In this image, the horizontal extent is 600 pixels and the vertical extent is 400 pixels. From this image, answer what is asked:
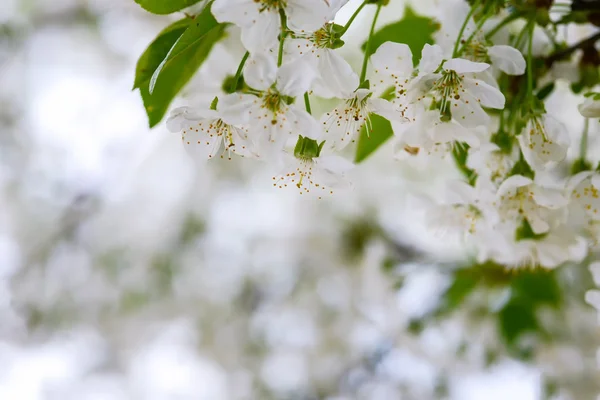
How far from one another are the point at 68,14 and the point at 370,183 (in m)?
1.50

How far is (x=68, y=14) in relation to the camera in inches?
99.7

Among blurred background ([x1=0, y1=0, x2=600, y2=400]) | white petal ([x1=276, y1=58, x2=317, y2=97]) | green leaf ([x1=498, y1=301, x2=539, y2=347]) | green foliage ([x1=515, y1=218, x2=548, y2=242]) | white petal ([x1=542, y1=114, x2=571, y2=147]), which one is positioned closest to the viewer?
white petal ([x1=276, y1=58, x2=317, y2=97])

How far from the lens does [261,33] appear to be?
431 mm

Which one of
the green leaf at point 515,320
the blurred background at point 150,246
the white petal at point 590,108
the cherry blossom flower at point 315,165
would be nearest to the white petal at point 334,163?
the cherry blossom flower at point 315,165

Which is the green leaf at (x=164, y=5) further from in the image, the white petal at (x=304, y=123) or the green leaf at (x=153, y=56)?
the white petal at (x=304, y=123)

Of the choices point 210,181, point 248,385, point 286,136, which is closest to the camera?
point 286,136

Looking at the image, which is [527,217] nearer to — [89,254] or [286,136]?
[286,136]

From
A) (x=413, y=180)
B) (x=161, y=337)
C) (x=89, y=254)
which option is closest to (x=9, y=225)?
(x=89, y=254)

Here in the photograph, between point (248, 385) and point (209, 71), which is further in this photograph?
point (248, 385)

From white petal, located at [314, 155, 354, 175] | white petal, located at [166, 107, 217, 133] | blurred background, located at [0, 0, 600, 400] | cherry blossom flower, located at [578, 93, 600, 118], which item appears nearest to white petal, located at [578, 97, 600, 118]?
cherry blossom flower, located at [578, 93, 600, 118]

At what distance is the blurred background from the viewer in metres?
2.14

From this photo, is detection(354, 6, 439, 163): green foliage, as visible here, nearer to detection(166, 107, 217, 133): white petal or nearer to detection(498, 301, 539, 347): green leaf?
detection(166, 107, 217, 133): white petal

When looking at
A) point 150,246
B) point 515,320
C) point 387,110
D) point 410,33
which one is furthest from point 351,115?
point 150,246

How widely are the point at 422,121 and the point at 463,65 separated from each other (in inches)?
2.6
